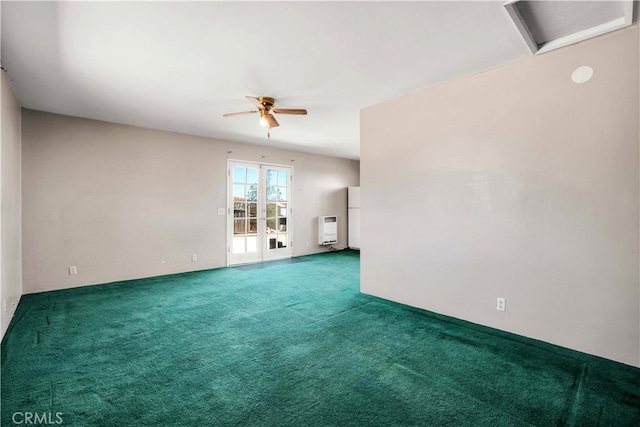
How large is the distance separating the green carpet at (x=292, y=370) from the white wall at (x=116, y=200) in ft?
3.14

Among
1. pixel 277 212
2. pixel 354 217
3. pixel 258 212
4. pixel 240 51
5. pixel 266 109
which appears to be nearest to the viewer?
pixel 240 51

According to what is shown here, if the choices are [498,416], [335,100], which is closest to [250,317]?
[498,416]

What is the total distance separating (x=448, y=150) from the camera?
3.18 meters

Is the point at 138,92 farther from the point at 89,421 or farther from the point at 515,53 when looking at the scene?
the point at 515,53

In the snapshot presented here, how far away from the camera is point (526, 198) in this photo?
2670 mm

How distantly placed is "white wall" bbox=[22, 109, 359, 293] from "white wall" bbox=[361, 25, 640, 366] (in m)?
3.49

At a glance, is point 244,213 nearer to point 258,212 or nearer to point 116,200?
point 258,212

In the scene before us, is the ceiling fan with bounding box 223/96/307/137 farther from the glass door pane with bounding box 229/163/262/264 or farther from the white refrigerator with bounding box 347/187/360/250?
the white refrigerator with bounding box 347/187/360/250

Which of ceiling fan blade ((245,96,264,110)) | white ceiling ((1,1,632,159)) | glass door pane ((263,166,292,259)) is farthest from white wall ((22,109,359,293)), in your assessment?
ceiling fan blade ((245,96,264,110))

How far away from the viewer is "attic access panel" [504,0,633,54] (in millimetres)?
2008

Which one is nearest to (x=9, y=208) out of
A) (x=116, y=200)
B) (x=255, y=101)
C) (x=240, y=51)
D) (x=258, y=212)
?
(x=116, y=200)

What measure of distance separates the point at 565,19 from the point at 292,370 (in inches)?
127

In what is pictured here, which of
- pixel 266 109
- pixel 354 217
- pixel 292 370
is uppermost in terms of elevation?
pixel 266 109

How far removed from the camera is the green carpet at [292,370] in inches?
68.4
